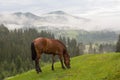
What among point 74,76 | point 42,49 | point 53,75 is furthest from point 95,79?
point 42,49

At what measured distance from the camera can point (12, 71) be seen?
196 metres

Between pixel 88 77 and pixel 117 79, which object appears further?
pixel 88 77

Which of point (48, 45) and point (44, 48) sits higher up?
point (48, 45)

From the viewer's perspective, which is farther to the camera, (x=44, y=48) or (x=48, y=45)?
(x=48, y=45)

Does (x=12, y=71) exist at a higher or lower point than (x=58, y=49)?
lower

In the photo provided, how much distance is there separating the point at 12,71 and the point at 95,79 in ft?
554

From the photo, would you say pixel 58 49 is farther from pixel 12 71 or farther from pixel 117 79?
pixel 12 71

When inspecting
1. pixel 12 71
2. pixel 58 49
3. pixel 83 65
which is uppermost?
pixel 58 49

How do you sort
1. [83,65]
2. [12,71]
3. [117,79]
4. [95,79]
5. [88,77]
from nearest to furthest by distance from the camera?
[117,79]
[95,79]
[88,77]
[83,65]
[12,71]

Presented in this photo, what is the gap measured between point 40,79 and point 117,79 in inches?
601

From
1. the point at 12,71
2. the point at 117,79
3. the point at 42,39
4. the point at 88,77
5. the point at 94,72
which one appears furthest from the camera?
the point at 12,71

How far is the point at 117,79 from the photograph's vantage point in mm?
22594

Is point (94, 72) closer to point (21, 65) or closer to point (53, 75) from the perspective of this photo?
point (53, 75)

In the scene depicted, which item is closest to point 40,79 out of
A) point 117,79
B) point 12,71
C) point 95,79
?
point 95,79
